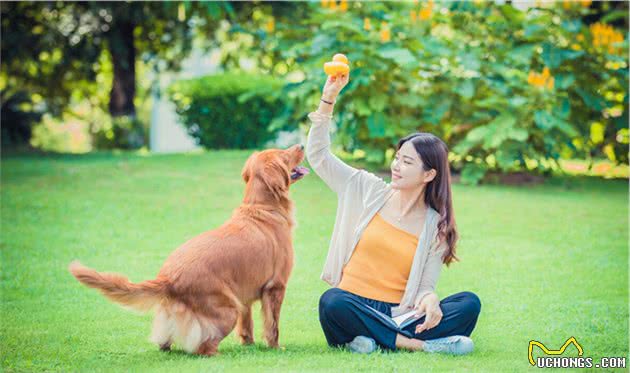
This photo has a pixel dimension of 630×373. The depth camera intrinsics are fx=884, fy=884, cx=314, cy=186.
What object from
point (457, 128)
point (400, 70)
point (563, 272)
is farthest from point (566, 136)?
point (563, 272)

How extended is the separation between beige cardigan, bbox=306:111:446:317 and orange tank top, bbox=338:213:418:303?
80 mm

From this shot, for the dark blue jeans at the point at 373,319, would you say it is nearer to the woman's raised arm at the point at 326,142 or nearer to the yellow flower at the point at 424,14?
the woman's raised arm at the point at 326,142

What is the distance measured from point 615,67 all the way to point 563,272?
557 centimetres

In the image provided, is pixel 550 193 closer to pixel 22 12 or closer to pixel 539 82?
pixel 539 82

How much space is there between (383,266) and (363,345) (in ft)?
1.67

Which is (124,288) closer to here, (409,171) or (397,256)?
(397,256)

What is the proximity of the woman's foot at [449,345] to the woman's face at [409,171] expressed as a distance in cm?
95

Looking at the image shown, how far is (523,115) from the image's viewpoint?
1241 cm

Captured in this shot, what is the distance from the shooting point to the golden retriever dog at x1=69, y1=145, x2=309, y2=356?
5020mm

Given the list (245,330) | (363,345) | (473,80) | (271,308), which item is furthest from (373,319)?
(473,80)

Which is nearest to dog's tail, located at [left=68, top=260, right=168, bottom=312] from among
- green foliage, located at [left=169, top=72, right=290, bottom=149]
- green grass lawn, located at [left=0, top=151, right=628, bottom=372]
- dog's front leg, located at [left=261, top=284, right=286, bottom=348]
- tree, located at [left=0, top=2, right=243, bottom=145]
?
green grass lawn, located at [left=0, top=151, right=628, bottom=372]

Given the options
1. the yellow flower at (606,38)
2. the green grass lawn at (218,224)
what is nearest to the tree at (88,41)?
the green grass lawn at (218,224)

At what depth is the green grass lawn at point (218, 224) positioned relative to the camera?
17.4 ft

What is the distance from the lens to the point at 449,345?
539 centimetres
